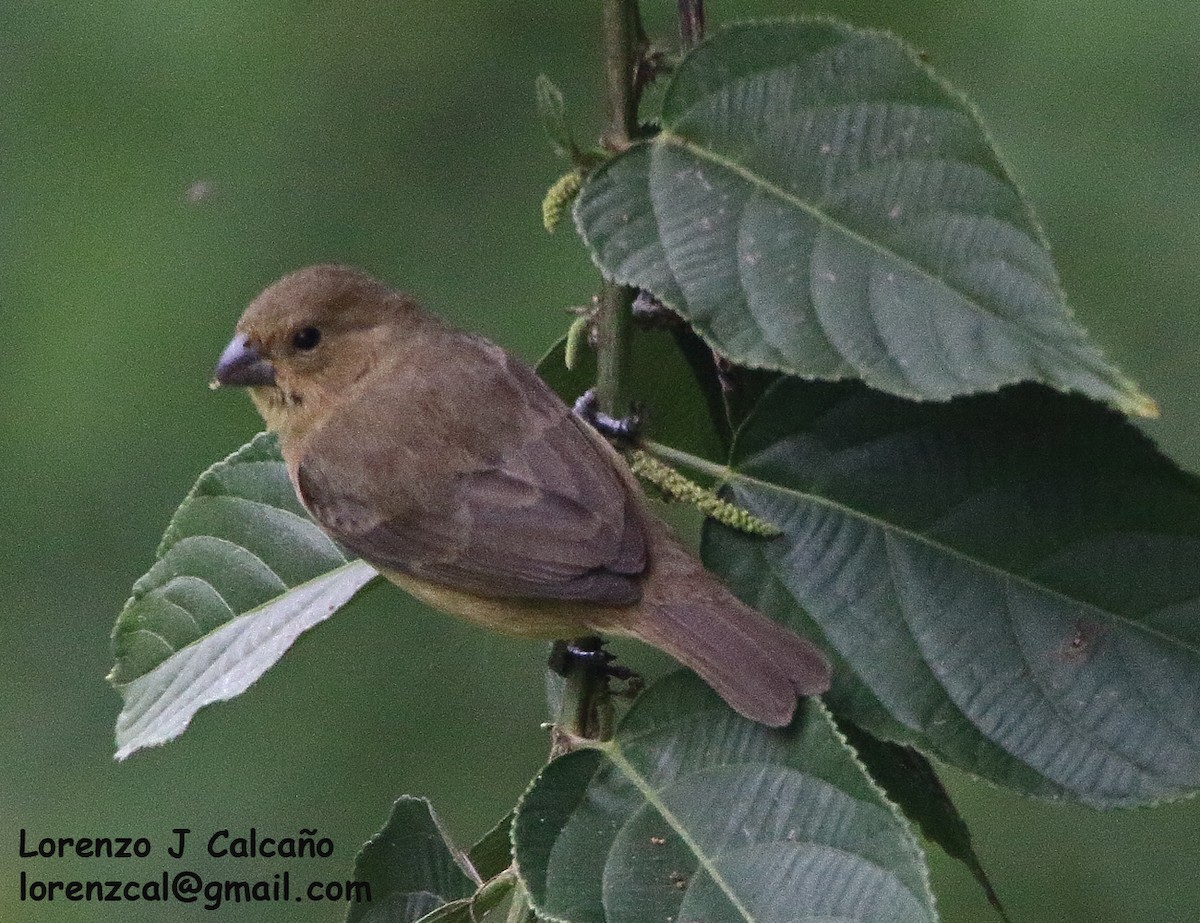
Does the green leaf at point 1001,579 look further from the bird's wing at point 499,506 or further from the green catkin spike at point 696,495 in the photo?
the bird's wing at point 499,506

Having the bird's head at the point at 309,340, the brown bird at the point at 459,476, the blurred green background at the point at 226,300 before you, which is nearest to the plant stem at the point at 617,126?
the brown bird at the point at 459,476

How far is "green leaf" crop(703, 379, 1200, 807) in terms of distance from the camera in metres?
1.89

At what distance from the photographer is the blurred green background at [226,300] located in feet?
14.8

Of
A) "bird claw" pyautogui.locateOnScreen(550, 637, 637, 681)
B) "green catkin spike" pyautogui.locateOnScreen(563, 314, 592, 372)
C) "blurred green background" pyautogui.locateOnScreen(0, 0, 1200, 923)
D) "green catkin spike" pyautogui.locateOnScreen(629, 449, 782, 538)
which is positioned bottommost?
"blurred green background" pyautogui.locateOnScreen(0, 0, 1200, 923)

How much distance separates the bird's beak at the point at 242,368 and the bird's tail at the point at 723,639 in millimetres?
889

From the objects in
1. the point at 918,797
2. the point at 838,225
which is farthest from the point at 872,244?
the point at 918,797

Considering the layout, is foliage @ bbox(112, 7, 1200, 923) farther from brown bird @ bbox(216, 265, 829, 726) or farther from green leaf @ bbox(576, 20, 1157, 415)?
brown bird @ bbox(216, 265, 829, 726)

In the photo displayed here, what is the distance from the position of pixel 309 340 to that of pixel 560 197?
101 centimetres

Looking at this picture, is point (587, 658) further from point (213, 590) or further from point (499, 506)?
point (213, 590)

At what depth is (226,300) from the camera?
4.60m

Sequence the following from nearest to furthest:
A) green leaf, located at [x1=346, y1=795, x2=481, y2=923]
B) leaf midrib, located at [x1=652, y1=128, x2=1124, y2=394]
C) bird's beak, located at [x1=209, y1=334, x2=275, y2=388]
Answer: leaf midrib, located at [x1=652, y1=128, x2=1124, y2=394], green leaf, located at [x1=346, y1=795, x2=481, y2=923], bird's beak, located at [x1=209, y1=334, x2=275, y2=388]

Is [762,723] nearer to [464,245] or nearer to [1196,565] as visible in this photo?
[1196,565]

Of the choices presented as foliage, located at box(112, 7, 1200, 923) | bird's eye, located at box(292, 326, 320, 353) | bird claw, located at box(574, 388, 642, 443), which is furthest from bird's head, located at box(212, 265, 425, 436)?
foliage, located at box(112, 7, 1200, 923)

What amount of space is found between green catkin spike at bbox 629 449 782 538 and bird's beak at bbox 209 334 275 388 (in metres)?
1.01
